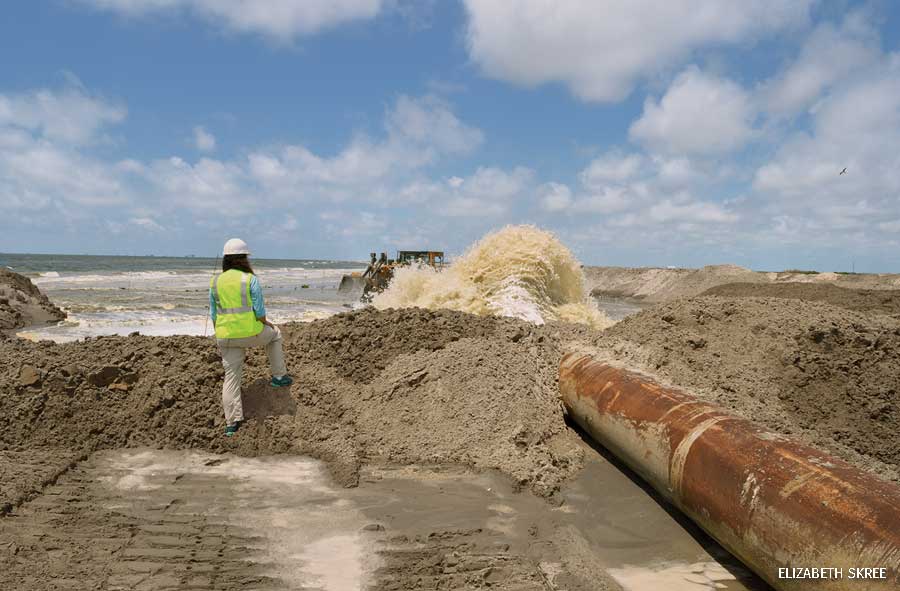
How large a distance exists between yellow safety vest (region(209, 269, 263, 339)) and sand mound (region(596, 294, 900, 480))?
375 cm

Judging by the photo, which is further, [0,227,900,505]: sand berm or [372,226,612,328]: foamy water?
[372,226,612,328]: foamy water

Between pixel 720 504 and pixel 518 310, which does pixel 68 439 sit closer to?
pixel 720 504

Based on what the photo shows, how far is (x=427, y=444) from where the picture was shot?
5066 mm

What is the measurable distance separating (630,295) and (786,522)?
40073mm

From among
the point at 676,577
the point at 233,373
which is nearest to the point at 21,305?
the point at 233,373

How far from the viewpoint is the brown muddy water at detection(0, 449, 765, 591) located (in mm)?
3133

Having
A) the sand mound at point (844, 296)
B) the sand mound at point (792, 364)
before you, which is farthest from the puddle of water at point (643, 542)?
the sand mound at point (844, 296)

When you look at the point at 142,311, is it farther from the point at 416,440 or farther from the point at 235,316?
the point at 416,440

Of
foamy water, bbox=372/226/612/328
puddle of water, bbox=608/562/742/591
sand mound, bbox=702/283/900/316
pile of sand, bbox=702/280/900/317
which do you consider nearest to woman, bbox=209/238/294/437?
puddle of water, bbox=608/562/742/591

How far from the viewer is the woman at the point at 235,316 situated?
518cm

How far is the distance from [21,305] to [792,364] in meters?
18.8

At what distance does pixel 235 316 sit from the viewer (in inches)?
205

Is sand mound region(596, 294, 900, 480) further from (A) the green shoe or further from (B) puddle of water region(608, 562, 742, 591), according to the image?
(A) the green shoe

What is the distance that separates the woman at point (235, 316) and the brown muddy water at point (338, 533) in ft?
2.34
